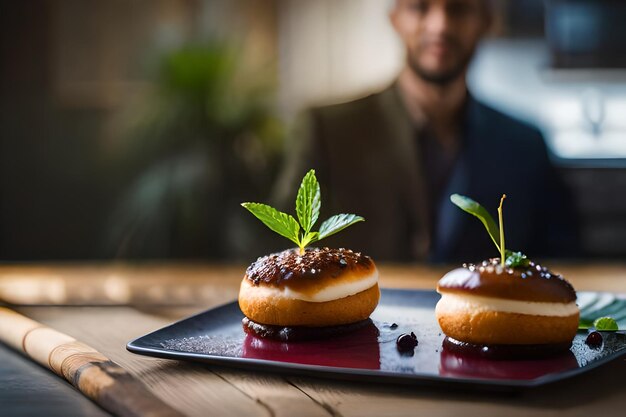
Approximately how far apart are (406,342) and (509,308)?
7.1 inches

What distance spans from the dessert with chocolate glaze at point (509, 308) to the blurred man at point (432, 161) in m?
3.28

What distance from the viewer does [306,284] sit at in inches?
54.8

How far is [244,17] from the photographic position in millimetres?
4977

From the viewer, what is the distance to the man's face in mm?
4648

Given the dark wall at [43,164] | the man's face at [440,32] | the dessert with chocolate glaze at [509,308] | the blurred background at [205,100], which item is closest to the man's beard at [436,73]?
the man's face at [440,32]

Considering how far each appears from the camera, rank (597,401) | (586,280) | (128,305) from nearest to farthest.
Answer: (597,401), (128,305), (586,280)

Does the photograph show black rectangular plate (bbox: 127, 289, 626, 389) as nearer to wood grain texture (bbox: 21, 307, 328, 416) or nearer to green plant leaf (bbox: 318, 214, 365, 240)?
wood grain texture (bbox: 21, 307, 328, 416)

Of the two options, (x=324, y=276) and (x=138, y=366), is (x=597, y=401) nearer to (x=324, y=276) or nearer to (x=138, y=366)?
(x=324, y=276)

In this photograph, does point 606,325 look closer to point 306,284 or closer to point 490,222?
point 490,222

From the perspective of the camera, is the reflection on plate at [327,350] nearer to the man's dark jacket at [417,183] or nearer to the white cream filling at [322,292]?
the white cream filling at [322,292]

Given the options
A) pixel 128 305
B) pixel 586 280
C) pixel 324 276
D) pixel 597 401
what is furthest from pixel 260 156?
pixel 597 401

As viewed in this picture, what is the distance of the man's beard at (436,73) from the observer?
183 inches

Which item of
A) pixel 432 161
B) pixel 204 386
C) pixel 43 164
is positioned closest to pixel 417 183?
pixel 432 161

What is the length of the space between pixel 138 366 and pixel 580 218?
13.1 feet
